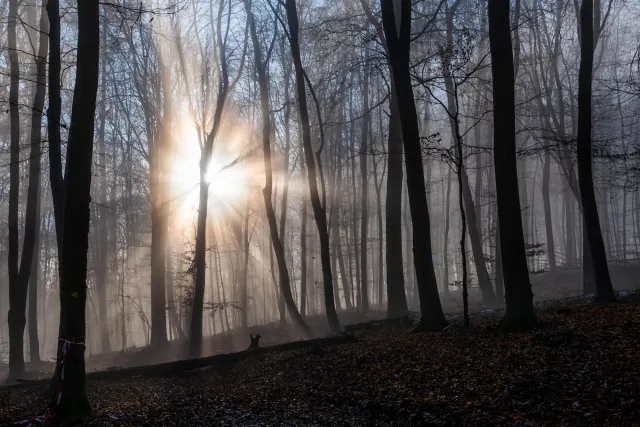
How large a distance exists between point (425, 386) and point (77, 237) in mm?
5464

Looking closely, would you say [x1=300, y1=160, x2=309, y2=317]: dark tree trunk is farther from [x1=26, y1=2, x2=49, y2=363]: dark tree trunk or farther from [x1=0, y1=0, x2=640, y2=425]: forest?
[x1=26, y1=2, x2=49, y2=363]: dark tree trunk

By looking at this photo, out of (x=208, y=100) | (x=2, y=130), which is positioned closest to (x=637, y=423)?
(x=208, y=100)

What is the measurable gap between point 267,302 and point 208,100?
31.6 metres

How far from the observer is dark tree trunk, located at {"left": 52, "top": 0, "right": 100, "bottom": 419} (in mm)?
7559

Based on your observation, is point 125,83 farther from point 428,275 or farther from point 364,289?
point 428,275

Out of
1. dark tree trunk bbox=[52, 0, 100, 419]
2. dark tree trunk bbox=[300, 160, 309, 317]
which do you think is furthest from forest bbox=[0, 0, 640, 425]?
dark tree trunk bbox=[300, 160, 309, 317]

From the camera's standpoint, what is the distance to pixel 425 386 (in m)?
7.89

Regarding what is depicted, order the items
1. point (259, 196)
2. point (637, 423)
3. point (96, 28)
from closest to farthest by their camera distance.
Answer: point (637, 423), point (96, 28), point (259, 196)

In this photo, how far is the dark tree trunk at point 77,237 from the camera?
756 cm

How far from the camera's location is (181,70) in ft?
75.3

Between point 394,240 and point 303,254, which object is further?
point 303,254

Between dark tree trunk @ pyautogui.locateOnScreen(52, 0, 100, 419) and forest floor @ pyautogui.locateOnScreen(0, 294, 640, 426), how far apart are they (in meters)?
0.57

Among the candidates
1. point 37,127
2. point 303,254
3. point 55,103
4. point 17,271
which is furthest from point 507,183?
point 303,254

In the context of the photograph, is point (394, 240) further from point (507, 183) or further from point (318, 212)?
point (507, 183)
